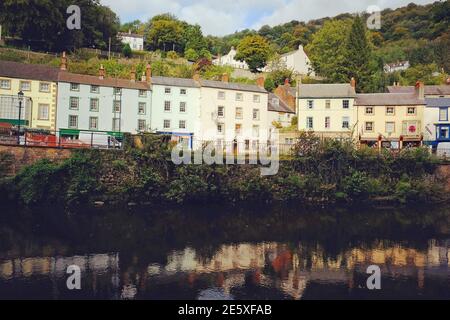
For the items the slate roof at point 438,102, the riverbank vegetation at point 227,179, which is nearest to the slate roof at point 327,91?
the slate roof at point 438,102

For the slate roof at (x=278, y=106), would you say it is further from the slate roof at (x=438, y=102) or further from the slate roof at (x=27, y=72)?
the slate roof at (x=27, y=72)

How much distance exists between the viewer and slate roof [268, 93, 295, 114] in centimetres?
5088

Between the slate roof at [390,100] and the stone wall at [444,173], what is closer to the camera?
the stone wall at [444,173]

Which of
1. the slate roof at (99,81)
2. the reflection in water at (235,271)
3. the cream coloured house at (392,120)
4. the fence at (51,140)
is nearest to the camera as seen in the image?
the reflection in water at (235,271)

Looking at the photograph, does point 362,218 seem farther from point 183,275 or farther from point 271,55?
point 271,55

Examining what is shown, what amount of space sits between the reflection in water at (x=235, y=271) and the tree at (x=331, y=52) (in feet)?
116

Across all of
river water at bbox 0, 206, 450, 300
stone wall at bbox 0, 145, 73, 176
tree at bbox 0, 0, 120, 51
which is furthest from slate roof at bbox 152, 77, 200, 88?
tree at bbox 0, 0, 120, 51

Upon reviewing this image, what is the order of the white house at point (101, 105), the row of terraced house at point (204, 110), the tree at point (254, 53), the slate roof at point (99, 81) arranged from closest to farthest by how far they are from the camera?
the row of terraced house at point (204, 110) → the white house at point (101, 105) → the slate roof at point (99, 81) → the tree at point (254, 53)

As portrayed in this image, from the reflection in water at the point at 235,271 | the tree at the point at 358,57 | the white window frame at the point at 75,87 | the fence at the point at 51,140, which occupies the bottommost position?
the reflection in water at the point at 235,271

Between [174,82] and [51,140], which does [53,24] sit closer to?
[174,82]

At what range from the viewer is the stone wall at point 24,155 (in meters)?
32.5

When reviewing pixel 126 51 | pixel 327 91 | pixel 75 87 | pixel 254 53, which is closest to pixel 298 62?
pixel 254 53
